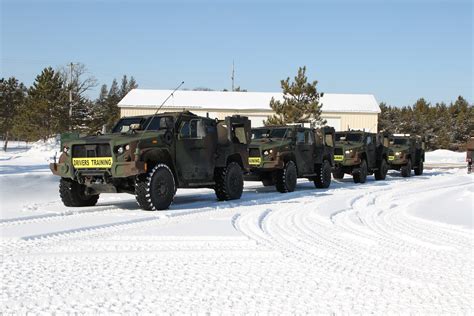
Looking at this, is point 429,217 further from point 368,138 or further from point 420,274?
point 368,138

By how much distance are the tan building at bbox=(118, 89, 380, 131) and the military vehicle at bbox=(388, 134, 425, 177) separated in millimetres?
27104

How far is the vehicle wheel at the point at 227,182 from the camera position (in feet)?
38.2

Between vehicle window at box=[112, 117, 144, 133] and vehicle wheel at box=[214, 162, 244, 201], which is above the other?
vehicle window at box=[112, 117, 144, 133]

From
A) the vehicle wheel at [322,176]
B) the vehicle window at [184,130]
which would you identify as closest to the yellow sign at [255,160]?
the vehicle wheel at [322,176]

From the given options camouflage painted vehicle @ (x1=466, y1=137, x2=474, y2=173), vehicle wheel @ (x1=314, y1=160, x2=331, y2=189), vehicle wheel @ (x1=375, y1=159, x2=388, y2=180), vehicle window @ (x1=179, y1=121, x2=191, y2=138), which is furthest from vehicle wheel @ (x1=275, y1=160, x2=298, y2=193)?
camouflage painted vehicle @ (x1=466, y1=137, x2=474, y2=173)

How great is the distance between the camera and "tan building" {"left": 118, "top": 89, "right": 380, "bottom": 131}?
51156 mm

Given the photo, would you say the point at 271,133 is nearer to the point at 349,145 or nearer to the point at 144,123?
the point at 349,145

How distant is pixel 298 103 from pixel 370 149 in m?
18.9

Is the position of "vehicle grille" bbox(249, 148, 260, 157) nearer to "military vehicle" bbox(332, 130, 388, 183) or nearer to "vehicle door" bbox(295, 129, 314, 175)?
"vehicle door" bbox(295, 129, 314, 175)

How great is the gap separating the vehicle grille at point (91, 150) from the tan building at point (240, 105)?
40549 millimetres

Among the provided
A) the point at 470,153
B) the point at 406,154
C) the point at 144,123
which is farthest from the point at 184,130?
the point at 470,153

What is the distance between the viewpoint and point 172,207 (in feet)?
34.2

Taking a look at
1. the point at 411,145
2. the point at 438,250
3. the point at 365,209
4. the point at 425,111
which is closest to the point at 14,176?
the point at 365,209

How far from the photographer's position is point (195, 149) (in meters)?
10.9
